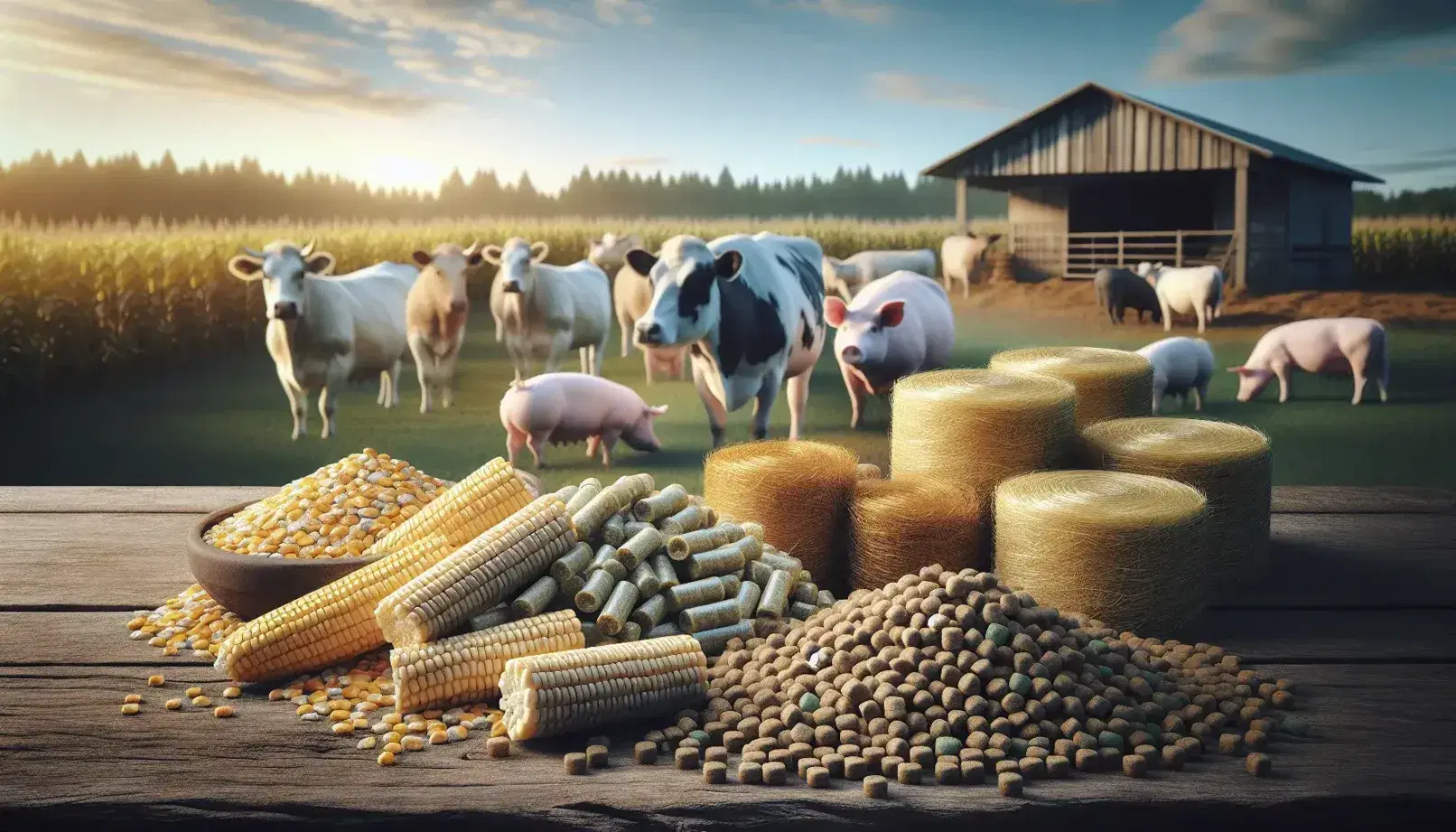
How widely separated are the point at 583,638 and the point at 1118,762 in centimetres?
74

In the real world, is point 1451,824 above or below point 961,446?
below

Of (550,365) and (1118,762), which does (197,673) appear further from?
(550,365)

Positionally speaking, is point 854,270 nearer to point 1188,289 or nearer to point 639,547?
point 1188,289

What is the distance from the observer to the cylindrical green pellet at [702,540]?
2010mm

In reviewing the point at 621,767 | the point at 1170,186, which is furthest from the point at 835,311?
the point at 621,767

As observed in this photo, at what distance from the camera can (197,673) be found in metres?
1.87

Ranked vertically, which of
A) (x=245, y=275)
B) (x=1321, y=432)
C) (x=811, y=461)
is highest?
(x=245, y=275)

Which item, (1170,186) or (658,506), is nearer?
(658,506)

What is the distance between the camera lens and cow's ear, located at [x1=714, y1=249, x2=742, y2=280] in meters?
3.86

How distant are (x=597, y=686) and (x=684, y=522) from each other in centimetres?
48

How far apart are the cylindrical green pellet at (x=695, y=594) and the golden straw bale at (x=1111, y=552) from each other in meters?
0.46

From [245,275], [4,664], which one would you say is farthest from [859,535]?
[245,275]

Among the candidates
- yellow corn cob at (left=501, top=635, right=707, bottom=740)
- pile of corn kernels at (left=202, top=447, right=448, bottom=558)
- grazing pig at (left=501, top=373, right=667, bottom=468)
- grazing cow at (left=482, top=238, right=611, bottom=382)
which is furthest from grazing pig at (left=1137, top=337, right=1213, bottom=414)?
yellow corn cob at (left=501, top=635, right=707, bottom=740)

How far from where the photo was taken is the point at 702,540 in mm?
2037
